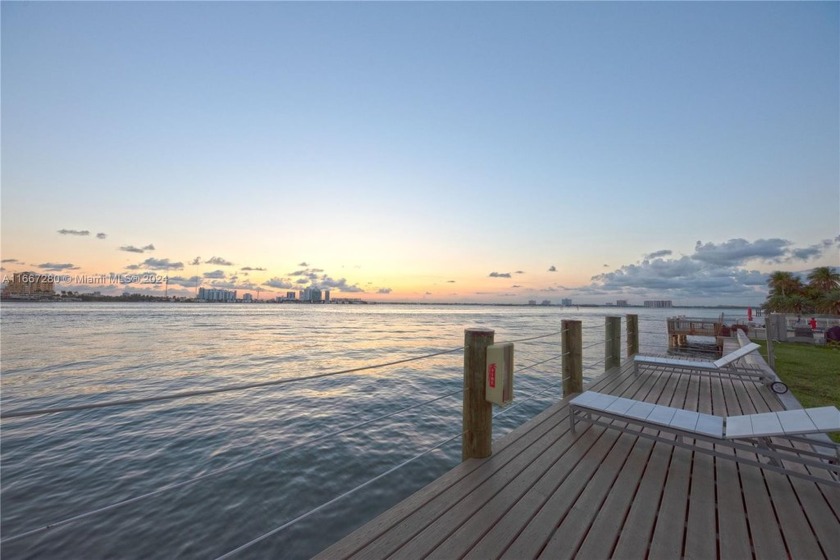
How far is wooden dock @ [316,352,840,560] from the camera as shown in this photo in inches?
84.0

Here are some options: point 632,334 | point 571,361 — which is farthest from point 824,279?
point 571,361

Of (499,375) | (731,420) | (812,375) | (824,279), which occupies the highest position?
(824,279)

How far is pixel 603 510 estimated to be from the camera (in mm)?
2523

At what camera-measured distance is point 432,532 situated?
228cm

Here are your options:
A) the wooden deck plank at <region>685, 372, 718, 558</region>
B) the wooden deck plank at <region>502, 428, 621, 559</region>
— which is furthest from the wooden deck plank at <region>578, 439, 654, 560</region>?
the wooden deck plank at <region>685, 372, 718, 558</region>

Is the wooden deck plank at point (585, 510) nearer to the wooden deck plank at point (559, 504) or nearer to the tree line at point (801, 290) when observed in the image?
the wooden deck plank at point (559, 504)

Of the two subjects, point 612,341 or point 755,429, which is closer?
point 755,429

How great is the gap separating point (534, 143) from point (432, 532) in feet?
50.9

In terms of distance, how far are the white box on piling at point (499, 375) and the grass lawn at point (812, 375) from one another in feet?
15.6

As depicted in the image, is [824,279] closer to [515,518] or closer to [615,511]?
[615,511]

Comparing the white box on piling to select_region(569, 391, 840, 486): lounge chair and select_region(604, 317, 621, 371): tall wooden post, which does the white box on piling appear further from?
select_region(604, 317, 621, 371): tall wooden post

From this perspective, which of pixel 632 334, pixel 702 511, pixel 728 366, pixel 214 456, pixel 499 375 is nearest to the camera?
pixel 702 511

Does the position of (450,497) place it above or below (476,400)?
below

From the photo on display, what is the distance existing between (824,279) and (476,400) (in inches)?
2265
